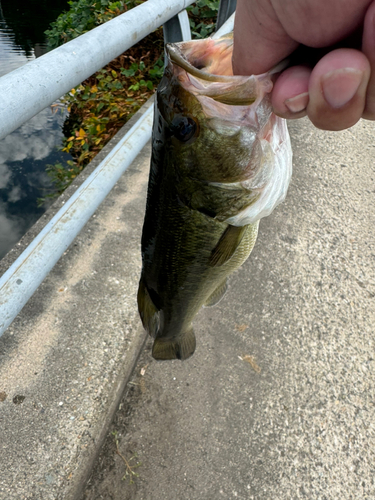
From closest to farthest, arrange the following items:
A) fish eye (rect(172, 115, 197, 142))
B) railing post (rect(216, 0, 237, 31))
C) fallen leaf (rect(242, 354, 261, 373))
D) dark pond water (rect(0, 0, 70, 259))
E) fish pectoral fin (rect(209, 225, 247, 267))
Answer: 1. fish eye (rect(172, 115, 197, 142))
2. fish pectoral fin (rect(209, 225, 247, 267))
3. fallen leaf (rect(242, 354, 261, 373))
4. railing post (rect(216, 0, 237, 31))
5. dark pond water (rect(0, 0, 70, 259))

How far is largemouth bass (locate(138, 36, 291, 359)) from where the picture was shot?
1062 mm

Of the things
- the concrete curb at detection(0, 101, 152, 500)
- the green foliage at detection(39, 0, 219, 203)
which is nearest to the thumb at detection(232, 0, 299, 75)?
Result: the concrete curb at detection(0, 101, 152, 500)

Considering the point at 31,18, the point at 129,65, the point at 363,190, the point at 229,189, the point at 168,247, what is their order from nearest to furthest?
the point at 229,189 → the point at 168,247 → the point at 363,190 → the point at 129,65 → the point at 31,18

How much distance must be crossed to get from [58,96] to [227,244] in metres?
0.72

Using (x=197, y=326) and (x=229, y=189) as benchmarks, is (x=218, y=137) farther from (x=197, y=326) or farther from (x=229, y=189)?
(x=197, y=326)

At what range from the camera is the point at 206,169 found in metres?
1.19

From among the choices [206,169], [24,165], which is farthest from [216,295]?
[24,165]

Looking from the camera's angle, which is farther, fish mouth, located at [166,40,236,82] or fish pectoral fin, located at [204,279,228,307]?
fish pectoral fin, located at [204,279,228,307]

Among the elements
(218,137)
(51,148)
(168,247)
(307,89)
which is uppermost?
(307,89)

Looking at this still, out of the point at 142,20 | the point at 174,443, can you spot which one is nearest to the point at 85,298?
the point at 174,443

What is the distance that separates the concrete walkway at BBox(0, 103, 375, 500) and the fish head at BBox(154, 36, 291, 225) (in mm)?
1133

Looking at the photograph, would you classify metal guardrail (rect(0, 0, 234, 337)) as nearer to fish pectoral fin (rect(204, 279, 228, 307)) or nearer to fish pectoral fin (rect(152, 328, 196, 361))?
fish pectoral fin (rect(152, 328, 196, 361))

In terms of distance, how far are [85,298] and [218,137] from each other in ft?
4.65

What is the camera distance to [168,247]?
52.9 inches
